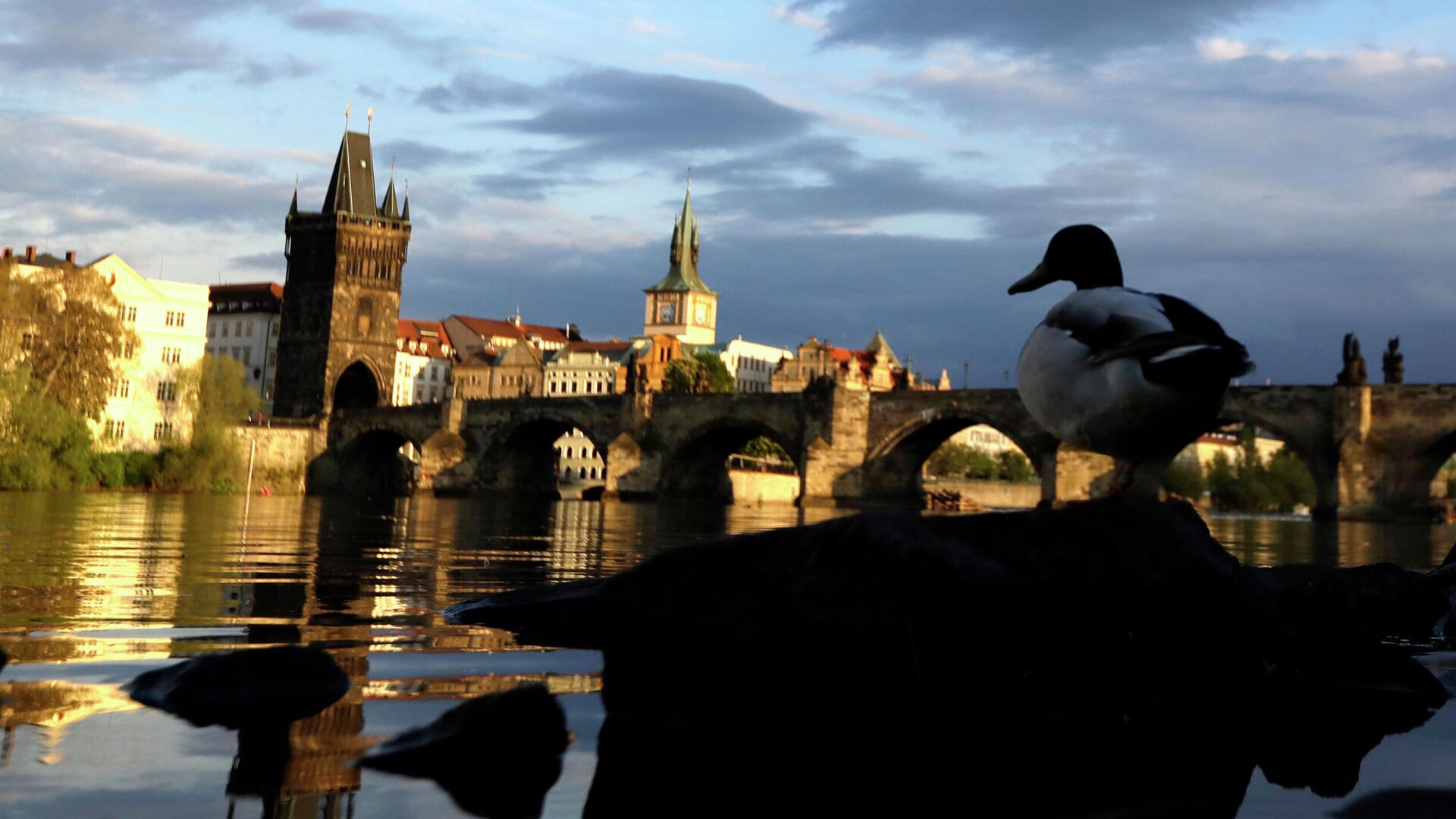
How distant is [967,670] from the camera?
205 inches

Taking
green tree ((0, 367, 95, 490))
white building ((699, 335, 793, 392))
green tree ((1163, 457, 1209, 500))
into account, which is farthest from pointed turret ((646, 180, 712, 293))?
green tree ((0, 367, 95, 490))

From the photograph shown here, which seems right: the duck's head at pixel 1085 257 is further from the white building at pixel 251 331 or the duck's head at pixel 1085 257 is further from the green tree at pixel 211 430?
the white building at pixel 251 331

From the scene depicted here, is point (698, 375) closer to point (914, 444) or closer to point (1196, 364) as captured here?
point (914, 444)

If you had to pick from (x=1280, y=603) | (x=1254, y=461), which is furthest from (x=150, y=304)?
Result: (x=1280, y=603)

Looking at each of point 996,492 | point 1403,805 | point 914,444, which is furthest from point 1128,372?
point 996,492

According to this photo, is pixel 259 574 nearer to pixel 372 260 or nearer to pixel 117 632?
pixel 117 632

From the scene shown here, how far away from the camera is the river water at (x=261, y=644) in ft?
12.5

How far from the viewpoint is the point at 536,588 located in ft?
27.1

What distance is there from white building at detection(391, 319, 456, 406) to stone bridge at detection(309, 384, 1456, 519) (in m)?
33.7

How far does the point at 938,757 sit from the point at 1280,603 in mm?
2682

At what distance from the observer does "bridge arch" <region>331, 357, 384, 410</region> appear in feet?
280

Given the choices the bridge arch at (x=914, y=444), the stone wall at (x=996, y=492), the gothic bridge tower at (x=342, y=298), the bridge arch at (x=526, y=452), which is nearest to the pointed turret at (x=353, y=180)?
the gothic bridge tower at (x=342, y=298)

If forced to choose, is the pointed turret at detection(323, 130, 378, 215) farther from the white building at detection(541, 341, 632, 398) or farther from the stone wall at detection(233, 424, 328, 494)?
the white building at detection(541, 341, 632, 398)

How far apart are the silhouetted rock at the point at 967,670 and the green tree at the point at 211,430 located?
1961 inches
